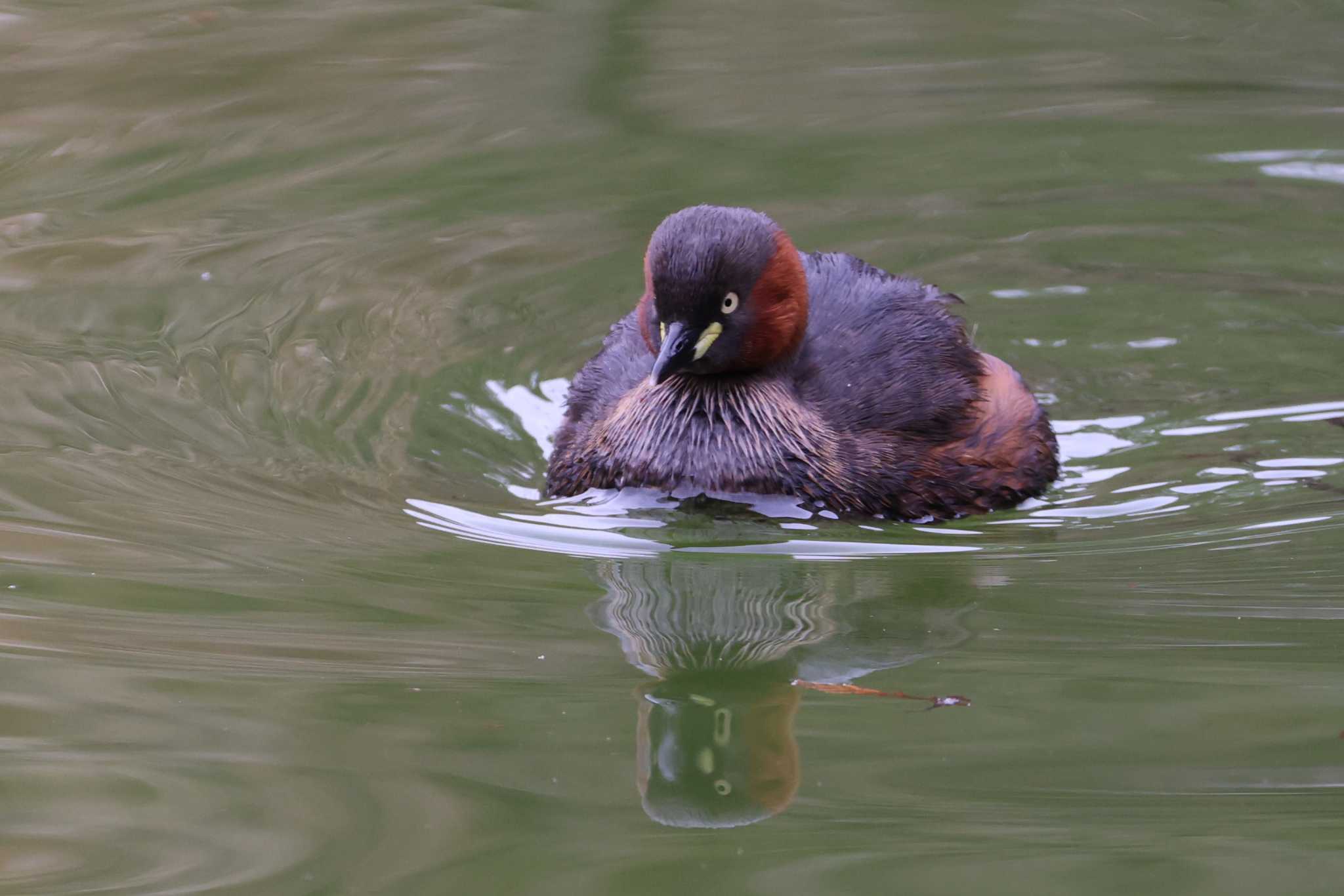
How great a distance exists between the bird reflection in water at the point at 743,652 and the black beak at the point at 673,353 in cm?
76

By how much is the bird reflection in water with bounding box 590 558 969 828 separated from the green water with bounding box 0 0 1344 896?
0.07 feet

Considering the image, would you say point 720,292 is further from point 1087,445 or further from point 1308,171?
point 1308,171

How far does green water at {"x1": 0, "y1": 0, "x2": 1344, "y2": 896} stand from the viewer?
3.47 meters

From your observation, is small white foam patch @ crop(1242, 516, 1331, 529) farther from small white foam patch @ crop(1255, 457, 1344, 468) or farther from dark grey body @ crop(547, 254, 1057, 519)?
dark grey body @ crop(547, 254, 1057, 519)

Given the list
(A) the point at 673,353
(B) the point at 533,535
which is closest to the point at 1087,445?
(A) the point at 673,353

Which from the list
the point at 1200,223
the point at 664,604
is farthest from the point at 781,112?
the point at 664,604

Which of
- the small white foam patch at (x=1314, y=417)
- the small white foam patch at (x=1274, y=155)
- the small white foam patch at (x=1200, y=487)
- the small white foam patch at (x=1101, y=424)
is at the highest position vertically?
the small white foam patch at (x=1274, y=155)

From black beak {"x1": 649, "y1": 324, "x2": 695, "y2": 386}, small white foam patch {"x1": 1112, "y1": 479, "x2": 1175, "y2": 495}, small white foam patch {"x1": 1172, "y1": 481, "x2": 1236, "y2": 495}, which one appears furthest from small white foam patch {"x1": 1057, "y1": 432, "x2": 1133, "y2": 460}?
black beak {"x1": 649, "y1": 324, "x2": 695, "y2": 386}

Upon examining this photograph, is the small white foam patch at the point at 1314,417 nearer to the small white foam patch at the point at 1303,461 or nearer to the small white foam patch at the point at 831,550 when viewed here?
the small white foam patch at the point at 1303,461

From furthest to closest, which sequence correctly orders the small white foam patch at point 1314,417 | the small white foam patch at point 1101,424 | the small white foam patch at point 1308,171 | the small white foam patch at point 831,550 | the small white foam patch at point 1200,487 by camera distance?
the small white foam patch at point 1308,171 → the small white foam patch at point 1101,424 → the small white foam patch at point 1314,417 → the small white foam patch at point 1200,487 → the small white foam patch at point 831,550

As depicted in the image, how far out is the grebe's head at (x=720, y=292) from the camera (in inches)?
233

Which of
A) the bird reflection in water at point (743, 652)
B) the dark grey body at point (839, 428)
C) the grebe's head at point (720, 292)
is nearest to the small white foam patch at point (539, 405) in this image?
the dark grey body at point (839, 428)

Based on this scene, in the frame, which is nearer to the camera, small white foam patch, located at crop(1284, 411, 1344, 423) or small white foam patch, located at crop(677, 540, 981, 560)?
small white foam patch, located at crop(677, 540, 981, 560)

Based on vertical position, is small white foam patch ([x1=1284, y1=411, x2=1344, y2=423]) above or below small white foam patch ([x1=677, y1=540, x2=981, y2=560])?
below
